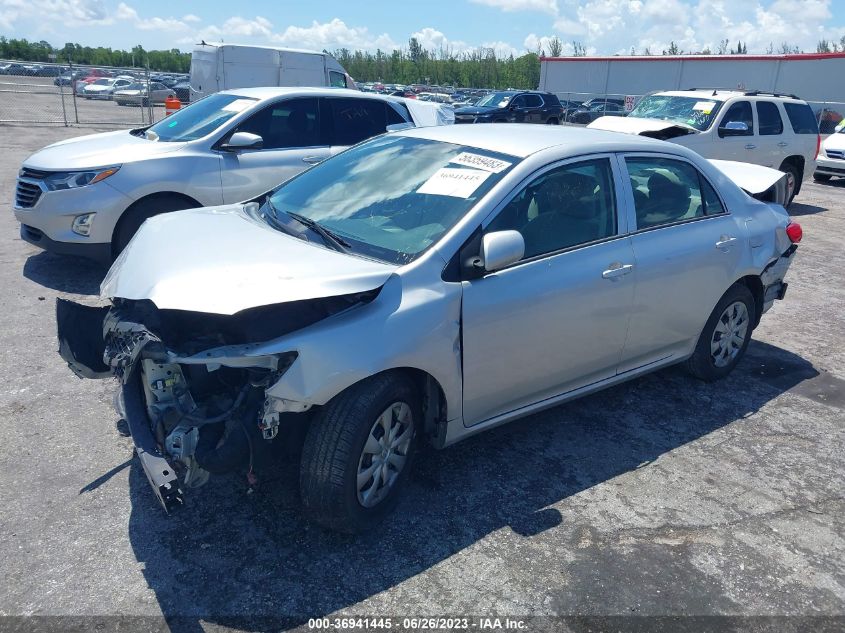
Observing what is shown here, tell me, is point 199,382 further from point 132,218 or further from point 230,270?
point 132,218

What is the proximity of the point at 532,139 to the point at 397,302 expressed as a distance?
1553 millimetres

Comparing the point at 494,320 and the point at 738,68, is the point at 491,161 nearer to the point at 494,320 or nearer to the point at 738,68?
the point at 494,320

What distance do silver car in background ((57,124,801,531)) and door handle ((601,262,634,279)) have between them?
0.03ft

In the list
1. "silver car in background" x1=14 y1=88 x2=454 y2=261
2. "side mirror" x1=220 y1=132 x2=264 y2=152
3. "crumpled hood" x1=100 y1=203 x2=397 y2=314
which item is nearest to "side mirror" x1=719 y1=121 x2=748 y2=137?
"silver car in background" x1=14 y1=88 x2=454 y2=261

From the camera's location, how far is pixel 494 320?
11.4 ft

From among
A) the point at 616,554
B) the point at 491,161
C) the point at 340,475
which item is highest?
the point at 491,161

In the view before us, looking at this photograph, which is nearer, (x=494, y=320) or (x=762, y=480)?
(x=494, y=320)

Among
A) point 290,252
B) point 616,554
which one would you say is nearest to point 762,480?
point 616,554

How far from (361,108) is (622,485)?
212 inches

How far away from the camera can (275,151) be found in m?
7.15

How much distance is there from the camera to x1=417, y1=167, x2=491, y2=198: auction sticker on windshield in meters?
3.66

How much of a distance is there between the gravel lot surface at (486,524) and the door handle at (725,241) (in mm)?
1075

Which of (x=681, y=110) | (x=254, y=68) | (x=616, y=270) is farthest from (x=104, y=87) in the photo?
(x=616, y=270)

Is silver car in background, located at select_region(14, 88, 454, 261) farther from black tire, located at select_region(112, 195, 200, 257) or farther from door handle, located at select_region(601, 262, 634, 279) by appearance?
door handle, located at select_region(601, 262, 634, 279)
